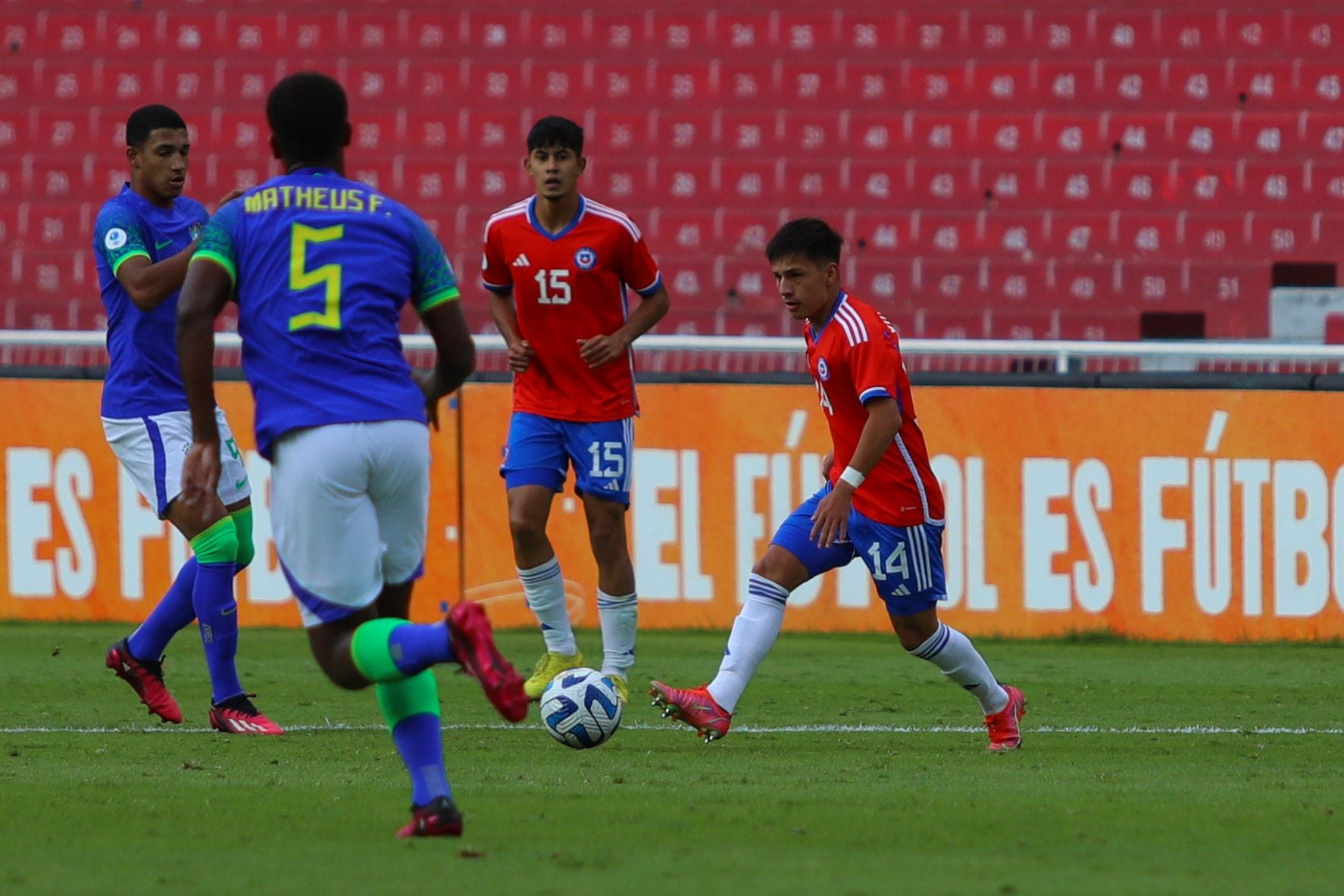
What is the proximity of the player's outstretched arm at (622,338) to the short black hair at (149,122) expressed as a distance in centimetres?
167

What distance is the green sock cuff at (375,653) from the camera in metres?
4.45

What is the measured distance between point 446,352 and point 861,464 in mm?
1895

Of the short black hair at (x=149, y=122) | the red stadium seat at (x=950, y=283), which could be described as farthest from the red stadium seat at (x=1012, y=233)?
the short black hair at (x=149, y=122)

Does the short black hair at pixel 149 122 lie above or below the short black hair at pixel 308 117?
above

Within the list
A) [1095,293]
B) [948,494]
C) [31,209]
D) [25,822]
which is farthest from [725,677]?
[31,209]

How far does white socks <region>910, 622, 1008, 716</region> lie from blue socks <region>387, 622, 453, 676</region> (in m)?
2.45

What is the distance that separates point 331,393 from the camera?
4570 millimetres

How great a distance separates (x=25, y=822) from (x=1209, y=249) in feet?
42.6

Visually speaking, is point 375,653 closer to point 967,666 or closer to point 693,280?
point 967,666

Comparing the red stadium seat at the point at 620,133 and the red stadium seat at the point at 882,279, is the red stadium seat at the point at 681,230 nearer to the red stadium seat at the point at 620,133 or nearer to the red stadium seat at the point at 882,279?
the red stadium seat at the point at 620,133

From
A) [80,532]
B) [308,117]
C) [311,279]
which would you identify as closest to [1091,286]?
[80,532]

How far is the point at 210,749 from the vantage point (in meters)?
6.46

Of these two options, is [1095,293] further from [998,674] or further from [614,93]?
[998,674]

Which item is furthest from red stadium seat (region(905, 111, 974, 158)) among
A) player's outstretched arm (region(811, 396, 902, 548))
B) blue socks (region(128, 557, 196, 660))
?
player's outstretched arm (region(811, 396, 902, 548))
